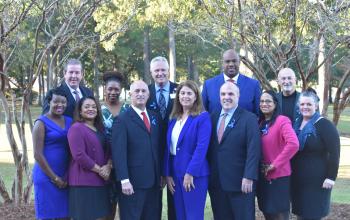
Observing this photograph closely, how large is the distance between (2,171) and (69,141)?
8.75m

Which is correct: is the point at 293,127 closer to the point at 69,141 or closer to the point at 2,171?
the point at 69,141

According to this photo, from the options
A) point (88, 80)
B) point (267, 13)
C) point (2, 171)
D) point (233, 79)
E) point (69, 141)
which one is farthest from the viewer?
point (88, 80)

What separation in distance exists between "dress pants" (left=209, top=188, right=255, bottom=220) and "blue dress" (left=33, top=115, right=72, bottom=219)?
1.61 m

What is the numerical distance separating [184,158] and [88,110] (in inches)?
44.0

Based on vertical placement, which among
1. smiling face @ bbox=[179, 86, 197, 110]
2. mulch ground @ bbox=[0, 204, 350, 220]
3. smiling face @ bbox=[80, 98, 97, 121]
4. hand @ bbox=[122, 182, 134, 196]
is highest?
smiling face @ bbox=[179, 86, 197, 110]

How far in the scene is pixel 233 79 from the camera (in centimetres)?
594

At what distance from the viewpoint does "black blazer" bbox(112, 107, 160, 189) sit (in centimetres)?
512

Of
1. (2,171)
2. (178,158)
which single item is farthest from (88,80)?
(178,158)

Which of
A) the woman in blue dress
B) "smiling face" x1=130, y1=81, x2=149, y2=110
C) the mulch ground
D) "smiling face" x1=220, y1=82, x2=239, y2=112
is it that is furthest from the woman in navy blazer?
the mulch ground

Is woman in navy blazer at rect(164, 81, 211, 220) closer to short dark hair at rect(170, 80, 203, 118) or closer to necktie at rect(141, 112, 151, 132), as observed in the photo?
short dark hair at rect(170, 80, 203, 118)

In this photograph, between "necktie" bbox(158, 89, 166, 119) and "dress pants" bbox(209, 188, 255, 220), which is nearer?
"dress pants" bbox(209, 188, 255, 220)

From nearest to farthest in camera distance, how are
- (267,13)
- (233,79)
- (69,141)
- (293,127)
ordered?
(69,141)
(293,127)
(233,79)
(267,13)

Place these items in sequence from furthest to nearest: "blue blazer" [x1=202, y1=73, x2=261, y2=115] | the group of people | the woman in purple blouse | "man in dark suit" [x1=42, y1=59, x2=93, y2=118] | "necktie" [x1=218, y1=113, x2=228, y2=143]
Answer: "blue blazer" [x1=202, y1=73, x2=261, y2=115] → "man in dark suit" [x1=42, y1=59, x2=93, y2=118] → "necktie" [x1=218, y1=113, x2=228, y2=143] → the group of people → the woman in purple blouse

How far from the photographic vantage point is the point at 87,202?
5.04 meters
